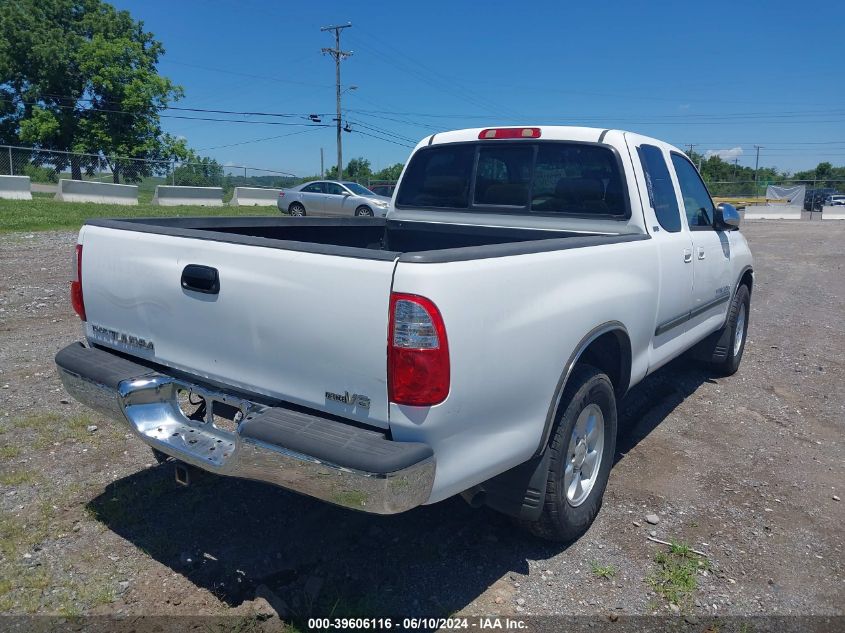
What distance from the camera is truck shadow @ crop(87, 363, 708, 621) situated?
118 inches

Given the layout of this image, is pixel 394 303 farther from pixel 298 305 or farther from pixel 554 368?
pixel 554 368

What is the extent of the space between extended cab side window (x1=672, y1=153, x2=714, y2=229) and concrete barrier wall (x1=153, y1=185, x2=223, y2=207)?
24.2 m

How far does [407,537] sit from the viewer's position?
3480 mm

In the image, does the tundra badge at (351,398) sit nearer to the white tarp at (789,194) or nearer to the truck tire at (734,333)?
the truck tire at (734,333)

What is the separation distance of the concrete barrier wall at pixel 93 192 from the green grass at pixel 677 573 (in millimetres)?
24405

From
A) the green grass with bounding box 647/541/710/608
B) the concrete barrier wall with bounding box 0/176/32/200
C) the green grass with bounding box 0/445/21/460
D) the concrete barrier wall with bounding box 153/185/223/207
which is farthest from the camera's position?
the concrete barrier wall with bounding box 153/185/223/207

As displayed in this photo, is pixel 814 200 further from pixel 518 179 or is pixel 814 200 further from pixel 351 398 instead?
pixel 351 398

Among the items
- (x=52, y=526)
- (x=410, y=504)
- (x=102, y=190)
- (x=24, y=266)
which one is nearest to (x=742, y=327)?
(x=410, y=504)

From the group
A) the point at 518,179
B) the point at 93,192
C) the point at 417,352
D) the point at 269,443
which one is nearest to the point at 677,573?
the point at 417,352

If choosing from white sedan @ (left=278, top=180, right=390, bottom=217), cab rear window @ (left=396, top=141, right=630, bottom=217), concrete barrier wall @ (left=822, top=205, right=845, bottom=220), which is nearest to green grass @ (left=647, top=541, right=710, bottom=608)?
cab rear window @ (left=396, top=141, right=630, bottom=217)

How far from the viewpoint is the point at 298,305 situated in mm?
2598

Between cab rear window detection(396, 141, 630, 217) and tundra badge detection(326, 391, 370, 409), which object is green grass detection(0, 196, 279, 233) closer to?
cab rear window detection(396, 141, 630, 217)

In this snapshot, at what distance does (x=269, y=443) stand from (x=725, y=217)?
14.0ft

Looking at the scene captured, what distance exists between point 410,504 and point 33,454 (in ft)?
9.63
